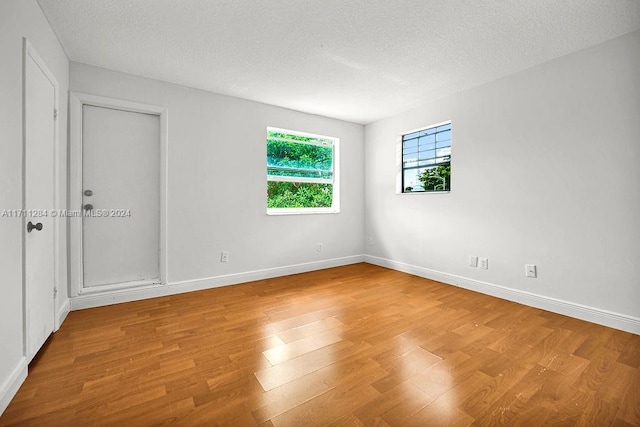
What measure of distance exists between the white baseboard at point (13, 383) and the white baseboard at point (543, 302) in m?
4.00

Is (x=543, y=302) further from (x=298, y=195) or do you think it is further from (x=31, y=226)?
(x=31, y=226)

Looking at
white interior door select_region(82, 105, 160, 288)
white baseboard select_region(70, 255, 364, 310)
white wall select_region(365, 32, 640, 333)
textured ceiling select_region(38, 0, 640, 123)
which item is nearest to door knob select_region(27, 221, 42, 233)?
white interior door select_region(82, 105, 160, 288)

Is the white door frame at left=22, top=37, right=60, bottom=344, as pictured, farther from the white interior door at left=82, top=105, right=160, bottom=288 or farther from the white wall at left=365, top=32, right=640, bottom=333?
the white wall at left=365, top=32, right=640, bottom=333

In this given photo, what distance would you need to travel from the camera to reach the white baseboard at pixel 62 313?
231 centimetres

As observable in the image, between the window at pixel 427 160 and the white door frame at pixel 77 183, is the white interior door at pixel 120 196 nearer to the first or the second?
the white door frame at pixel 77 183

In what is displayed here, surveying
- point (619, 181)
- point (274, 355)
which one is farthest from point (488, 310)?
point (274, 355)

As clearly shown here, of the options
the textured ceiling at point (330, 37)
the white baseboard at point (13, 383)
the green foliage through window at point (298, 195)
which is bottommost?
the white baseboard at point (13, 383)

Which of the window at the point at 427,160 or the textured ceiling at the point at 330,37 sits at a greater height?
the textured ceiling at the point at 330,37

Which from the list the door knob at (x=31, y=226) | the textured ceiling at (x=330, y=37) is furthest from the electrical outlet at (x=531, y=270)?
the door knob at (x=31, y=226)

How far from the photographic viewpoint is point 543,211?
9.14 feet

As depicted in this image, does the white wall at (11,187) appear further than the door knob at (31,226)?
No

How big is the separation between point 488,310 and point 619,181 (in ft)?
5.18

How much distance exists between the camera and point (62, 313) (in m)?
2.48

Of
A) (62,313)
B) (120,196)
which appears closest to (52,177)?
(120,196)
